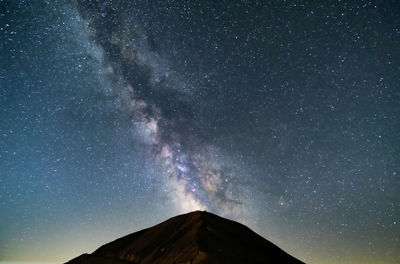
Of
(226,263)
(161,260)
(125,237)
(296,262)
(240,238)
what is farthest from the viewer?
(125,237)

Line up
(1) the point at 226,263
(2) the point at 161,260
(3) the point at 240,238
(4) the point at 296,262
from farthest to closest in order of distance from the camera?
(4) the point at 296,262, (3) the point at 240,238, (2) the point at 161,260, (1) the point at 226,263

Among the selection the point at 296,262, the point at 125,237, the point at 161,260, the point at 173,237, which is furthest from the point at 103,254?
the point at 296,262

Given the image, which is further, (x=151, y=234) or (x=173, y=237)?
(x=151, y=234)

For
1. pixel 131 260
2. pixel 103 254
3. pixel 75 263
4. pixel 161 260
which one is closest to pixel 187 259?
pixel 161 260

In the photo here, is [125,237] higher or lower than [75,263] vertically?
higher

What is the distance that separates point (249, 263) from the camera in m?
8.88

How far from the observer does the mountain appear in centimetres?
879

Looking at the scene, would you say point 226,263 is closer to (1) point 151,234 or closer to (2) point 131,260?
(2) point 131,260

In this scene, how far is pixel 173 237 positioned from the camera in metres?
12.2

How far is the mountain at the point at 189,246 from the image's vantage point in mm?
8789

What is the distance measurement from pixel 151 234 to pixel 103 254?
2576 millimetres

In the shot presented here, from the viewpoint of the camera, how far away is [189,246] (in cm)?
945

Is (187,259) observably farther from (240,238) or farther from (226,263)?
(240,238)

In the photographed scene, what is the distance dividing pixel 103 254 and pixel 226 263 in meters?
8.78
